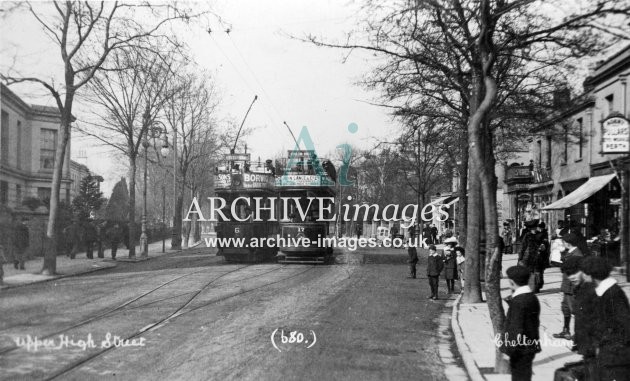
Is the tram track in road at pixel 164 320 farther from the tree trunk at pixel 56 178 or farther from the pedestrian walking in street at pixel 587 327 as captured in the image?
the pedestrian walking in street at pixel 587 327

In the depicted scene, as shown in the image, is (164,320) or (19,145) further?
(19,145)

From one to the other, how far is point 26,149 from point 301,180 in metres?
12.1

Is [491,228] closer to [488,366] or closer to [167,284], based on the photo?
[488,366]

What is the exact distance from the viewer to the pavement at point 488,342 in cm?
734

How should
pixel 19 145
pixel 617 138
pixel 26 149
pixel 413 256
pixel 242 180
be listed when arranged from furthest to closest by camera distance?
pixel 26 149
pixel 19 145
pixel 242 180
pixel 413 256
pixel 617 138

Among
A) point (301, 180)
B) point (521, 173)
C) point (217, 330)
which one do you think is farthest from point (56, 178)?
point (521, 173)

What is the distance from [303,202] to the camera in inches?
878

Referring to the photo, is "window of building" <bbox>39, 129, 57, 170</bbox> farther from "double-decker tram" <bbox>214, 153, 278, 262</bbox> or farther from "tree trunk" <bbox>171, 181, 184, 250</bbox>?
"double-decker tram" <bbox>214, 153, 278, 262</bbox>

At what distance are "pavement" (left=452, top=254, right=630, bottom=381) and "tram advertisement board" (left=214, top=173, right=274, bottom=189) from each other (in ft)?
33.9

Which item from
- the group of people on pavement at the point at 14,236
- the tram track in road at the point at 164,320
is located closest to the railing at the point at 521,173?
the tram track in road at the point at 164,320

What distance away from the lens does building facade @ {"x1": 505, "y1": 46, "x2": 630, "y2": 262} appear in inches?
688

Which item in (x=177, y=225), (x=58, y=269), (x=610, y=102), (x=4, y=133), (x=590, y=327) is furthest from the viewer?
(x=177, y=225)

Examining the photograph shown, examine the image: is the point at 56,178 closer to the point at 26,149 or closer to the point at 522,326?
the point at 26,149

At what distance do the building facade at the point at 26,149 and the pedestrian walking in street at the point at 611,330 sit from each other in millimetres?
19275
